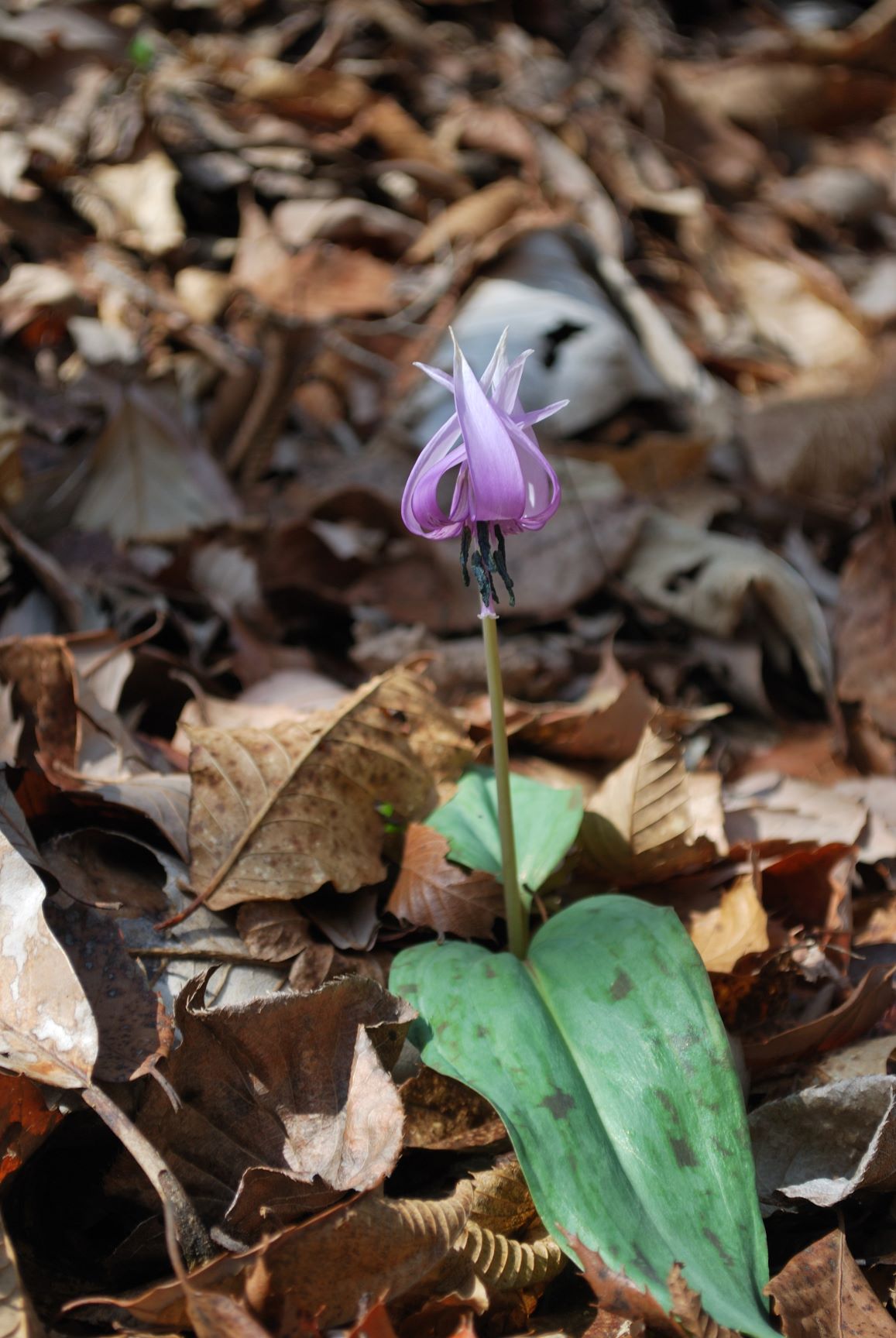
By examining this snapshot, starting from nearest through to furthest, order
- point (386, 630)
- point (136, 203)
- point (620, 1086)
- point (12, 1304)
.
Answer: point (12, 1304)
point (620, 1086)
point (386, 630)
point (136, 203)

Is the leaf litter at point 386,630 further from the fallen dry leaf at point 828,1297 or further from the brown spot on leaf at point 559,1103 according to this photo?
the brown spot on leaf at point 559,1103

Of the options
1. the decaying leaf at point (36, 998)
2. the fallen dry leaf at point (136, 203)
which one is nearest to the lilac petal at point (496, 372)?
the decaying leaf at point (36, 998)

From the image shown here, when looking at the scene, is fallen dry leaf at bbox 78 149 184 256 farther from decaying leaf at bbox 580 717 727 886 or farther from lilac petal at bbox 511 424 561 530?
decaying leaf at bbox 580 717 727 886

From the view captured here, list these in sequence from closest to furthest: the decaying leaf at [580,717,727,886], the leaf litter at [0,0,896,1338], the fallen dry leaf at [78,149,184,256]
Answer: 1. the leaf litter at [0,0,896,1338]
2. the decaying leaf at [580,717,727,886]
3. the fallen dry leaf at [78,149,184,256]

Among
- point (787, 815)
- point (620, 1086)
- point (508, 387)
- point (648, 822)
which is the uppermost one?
point (508, 387)

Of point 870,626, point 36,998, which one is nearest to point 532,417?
point 36,998

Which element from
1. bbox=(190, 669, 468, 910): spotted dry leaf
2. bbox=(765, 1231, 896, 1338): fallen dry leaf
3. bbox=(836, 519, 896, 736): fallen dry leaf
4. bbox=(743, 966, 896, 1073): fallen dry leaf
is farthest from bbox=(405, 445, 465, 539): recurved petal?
bbox=(836, 519, 896, 736): fallen dry leaf

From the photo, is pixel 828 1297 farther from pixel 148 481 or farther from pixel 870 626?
pixel 148 481
